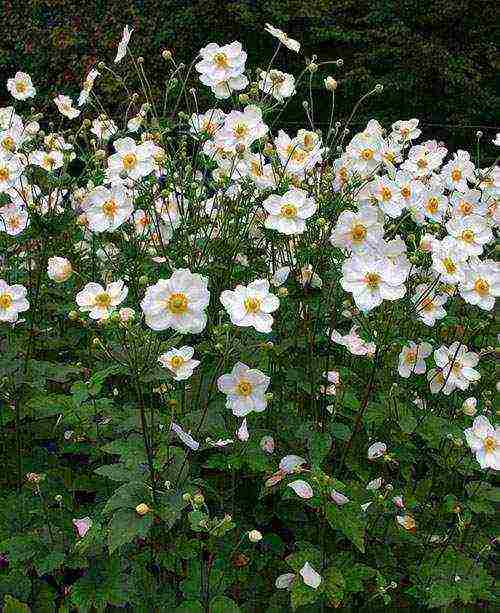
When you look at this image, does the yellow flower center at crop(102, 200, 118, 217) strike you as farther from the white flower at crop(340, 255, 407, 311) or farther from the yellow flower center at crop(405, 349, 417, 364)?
the yellow flower center at crop(405, 349, 417, 364)

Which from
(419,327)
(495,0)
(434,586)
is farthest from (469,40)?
(434,586)

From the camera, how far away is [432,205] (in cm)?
251

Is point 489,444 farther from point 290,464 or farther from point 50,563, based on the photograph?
point 50,563

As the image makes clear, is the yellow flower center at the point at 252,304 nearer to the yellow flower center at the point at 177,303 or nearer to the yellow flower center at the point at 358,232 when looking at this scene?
the yellow flower center at the point at 177,303

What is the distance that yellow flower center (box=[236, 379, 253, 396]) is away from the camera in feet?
6.77

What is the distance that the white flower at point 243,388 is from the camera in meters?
2.05

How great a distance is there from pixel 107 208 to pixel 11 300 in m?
0.34

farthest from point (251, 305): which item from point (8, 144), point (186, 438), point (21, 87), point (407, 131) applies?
point (21, 87)

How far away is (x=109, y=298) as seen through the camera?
2100 mm

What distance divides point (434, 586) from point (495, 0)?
5.66 metres

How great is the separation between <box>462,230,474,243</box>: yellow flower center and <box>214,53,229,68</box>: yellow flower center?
2.86ft

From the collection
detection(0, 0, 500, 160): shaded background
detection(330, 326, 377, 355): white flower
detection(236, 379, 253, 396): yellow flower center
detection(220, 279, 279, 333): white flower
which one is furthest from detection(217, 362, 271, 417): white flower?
detection(0, 0, 500, 160): shaded background

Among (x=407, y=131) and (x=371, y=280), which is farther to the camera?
(x=407, y=131)

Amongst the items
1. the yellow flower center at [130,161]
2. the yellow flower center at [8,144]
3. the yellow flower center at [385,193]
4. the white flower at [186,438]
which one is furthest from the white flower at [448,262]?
the yellow flower center at [8,144]
